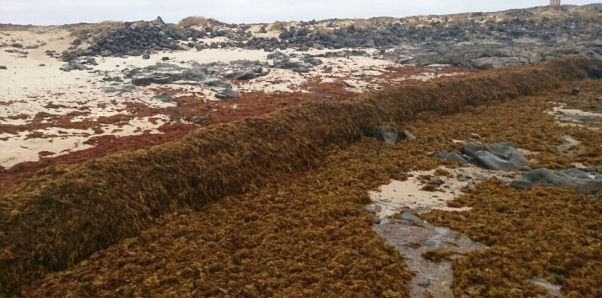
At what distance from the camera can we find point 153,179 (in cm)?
1190

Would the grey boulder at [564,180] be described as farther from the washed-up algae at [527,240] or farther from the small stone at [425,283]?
the small stone at [425,283]

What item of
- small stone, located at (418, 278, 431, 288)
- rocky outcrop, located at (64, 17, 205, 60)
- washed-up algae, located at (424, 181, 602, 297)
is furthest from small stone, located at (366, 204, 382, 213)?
rocky outcrop, located at (64, 17, 205, 60)

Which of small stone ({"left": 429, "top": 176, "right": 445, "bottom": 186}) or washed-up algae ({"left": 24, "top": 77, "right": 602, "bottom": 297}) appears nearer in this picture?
washed-up algae ({"left": 24, "top": 77, "right": 602, "bottom": 297})

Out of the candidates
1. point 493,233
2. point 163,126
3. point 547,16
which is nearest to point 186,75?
point 163,126

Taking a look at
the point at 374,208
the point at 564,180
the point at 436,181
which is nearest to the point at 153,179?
the point at 374,208

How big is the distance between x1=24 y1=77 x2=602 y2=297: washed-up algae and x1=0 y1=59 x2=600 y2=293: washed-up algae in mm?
405

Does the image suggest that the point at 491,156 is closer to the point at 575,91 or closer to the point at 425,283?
the point at 425,283

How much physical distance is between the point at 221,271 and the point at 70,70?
27157 millimetres

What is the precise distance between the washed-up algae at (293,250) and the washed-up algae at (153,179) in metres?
0.41

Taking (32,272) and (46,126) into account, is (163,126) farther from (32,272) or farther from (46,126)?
(32,272)

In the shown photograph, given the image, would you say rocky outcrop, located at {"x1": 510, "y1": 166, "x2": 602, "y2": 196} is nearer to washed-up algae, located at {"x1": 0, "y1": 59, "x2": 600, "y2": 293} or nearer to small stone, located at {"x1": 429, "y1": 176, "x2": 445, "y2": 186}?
small stone, located at {"x1": 429, "y1": 176, "x2": 445, "y2": 186}

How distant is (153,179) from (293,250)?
181 inches

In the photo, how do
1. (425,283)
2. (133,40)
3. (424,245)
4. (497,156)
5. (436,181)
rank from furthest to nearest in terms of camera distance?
1. (133,40)
2. (497,156)
3. (436,181)
4. (424,245)
5. (425,283)

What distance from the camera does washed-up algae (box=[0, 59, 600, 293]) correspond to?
9.09 m
